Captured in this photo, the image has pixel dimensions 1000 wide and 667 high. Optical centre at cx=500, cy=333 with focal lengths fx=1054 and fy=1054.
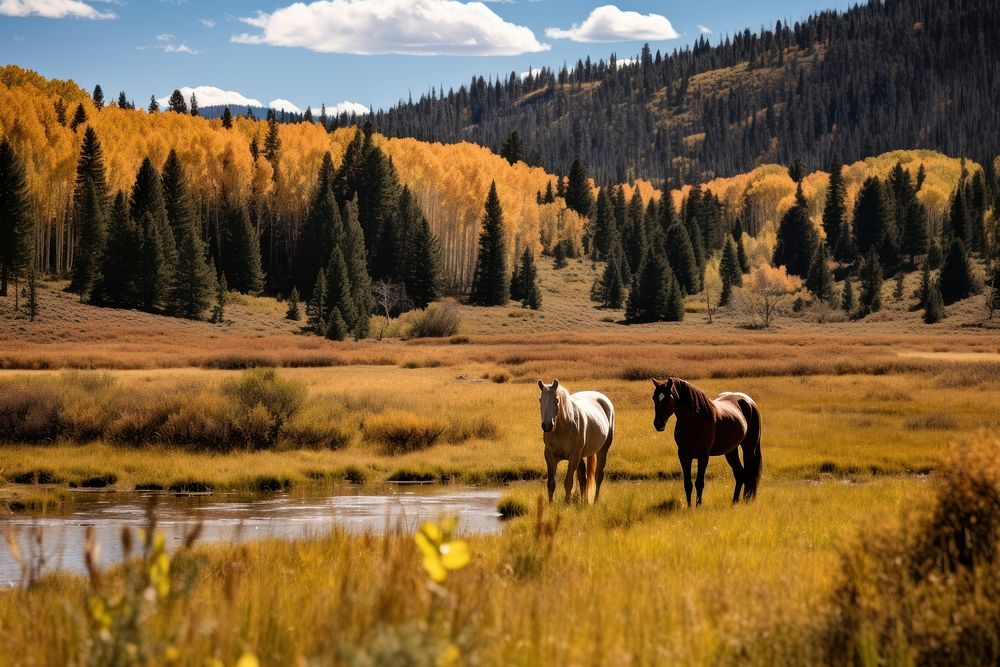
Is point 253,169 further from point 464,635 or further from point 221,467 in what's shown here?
point 464,635

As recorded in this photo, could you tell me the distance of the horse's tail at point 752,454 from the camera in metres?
17.6

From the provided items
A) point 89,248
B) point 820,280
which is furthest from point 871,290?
point 89,248

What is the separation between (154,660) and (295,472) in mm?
19907

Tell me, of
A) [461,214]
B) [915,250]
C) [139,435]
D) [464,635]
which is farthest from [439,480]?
[915,250]

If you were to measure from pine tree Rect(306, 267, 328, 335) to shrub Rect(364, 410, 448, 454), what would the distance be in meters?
54.6

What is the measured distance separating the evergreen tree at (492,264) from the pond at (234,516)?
91.2 meters

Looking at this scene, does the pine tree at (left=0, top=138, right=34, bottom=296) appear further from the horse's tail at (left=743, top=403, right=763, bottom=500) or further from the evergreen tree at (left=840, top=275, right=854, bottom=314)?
the evergreen tree at (left=840, top=275, right=854, bottom=314)

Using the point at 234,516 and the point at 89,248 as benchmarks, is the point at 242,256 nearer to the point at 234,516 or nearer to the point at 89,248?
the point at 89,248

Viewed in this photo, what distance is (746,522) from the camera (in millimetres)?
13719

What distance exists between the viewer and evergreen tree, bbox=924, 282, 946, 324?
114 m

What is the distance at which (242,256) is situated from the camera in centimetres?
10669

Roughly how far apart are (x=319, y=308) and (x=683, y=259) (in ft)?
218

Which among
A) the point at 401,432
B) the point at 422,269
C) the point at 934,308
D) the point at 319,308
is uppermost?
the point at 422,269

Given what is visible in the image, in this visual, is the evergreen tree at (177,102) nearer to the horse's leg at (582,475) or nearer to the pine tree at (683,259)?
the pine tree at (683,259)
